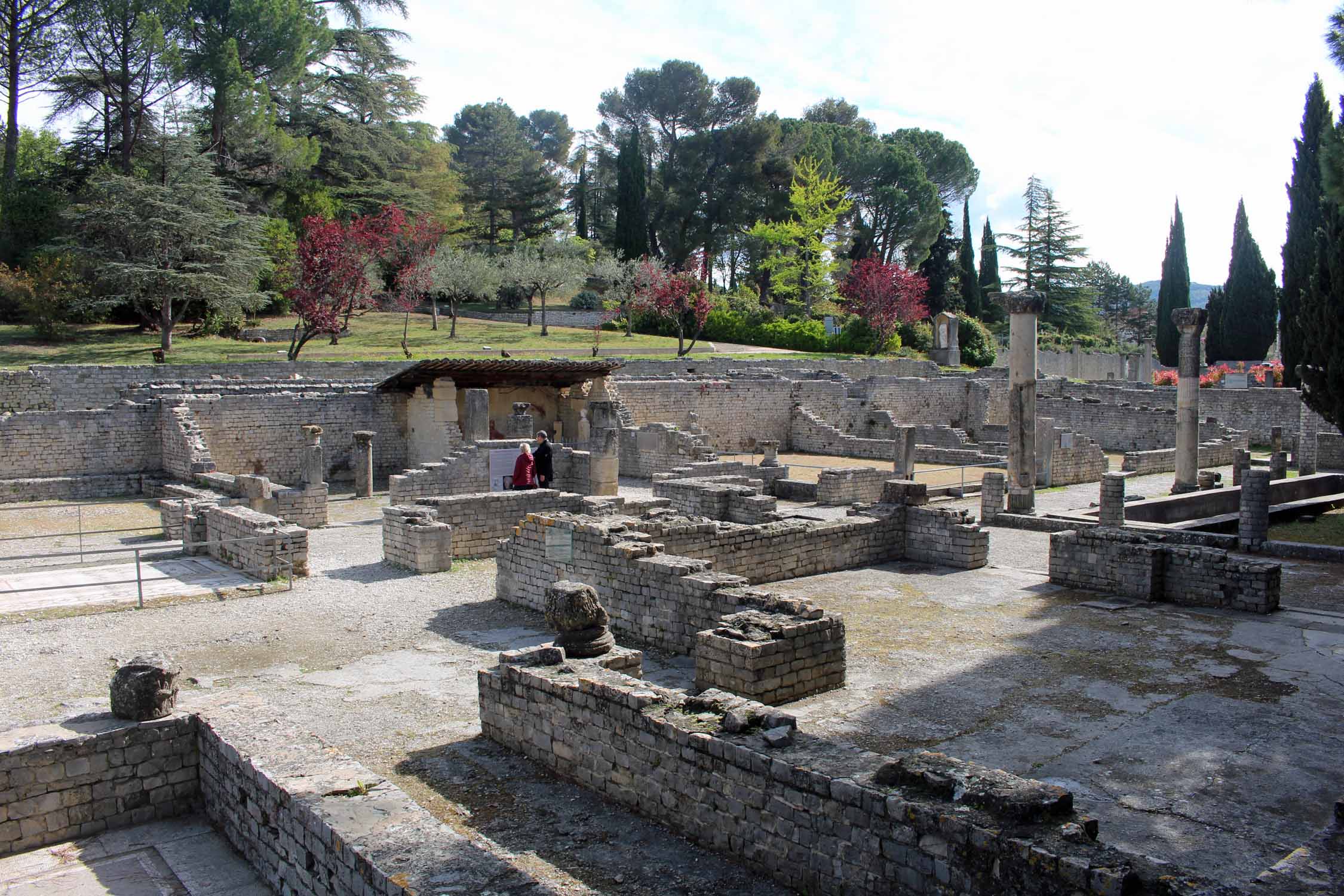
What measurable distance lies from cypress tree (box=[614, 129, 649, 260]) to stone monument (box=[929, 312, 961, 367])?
1839 centimetres

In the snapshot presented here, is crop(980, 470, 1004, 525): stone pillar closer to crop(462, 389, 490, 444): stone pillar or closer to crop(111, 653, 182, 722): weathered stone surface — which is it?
crop(462, 389, 490, 444): stone pillar

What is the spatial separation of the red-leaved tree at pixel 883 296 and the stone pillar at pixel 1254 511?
3161 cm

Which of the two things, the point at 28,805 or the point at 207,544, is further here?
the point at 207,544

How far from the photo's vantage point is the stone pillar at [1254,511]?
53.2 ft

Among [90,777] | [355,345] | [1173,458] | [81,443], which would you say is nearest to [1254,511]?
[1173,458]

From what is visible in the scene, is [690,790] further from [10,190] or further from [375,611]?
[10,190]

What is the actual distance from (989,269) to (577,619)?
61606 mm

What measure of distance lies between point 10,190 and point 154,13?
8.71 meters

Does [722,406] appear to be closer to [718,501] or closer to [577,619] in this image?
[718,501]

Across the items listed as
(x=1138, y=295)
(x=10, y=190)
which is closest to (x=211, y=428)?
(x=10, y=190)

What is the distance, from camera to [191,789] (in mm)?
6898

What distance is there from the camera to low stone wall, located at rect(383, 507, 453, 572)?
13.6 meters

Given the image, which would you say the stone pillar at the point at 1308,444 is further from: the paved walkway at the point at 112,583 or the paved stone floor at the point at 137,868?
the paved stone floor at the point at 137,868

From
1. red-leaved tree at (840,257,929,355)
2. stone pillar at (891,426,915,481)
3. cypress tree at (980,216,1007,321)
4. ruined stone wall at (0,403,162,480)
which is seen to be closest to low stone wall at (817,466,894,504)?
stone pillar at (891,426,915,481)
